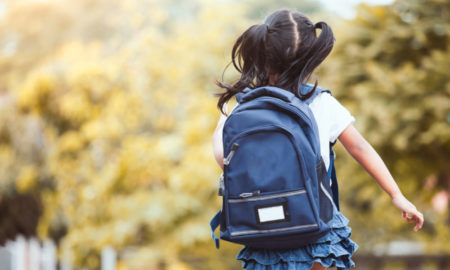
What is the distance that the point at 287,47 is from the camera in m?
1.56

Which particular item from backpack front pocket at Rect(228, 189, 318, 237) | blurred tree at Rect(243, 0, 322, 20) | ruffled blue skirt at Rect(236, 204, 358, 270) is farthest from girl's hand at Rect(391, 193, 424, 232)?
blurred tree at Rect(243, 0, 322, 20)

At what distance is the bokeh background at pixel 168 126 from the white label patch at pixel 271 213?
309 centimetres

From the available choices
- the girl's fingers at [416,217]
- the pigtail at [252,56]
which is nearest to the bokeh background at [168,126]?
the girl's fingers at [416,217]

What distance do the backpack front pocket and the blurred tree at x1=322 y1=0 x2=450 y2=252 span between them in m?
3.06

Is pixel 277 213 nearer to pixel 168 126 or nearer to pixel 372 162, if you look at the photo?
pixel 372 162

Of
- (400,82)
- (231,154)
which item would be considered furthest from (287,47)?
(400,82)

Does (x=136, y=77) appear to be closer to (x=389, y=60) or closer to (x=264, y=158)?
(x=389, y=60)

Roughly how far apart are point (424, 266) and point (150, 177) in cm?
333

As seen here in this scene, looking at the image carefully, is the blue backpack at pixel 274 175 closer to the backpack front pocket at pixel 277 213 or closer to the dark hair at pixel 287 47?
the backpack front pocket at pixel 277 213

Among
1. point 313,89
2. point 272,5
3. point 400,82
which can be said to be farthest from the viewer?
point 272,5

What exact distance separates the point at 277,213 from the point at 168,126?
5.67 m

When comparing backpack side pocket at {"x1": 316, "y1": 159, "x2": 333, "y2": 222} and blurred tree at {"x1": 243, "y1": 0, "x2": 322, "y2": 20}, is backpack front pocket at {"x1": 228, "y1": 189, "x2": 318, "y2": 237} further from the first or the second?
blurred tree at {"x1": 243, "y1": 0, "x2": 322, "y2": 20}

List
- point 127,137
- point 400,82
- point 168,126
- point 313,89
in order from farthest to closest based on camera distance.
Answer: point 168,126, point 127,137, point 400,82, point 313,89

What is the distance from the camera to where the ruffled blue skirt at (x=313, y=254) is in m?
1.46
